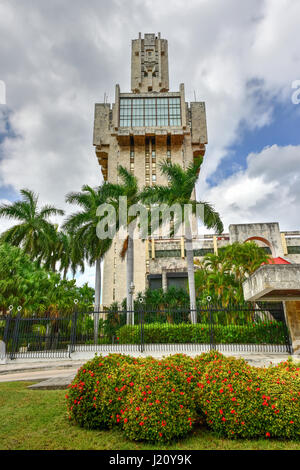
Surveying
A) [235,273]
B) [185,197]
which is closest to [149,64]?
[185,197]

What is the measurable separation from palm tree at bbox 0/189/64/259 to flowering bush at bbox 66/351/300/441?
21898 millimetres

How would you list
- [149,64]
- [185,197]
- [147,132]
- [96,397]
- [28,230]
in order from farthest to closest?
[149,64] → [147,132] → [28,230] → [185,197] → [96,397]

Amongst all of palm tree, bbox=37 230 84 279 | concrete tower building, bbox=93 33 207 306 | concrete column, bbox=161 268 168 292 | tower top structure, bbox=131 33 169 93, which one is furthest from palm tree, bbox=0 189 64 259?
tower top structure, bbox=131 33 169 93

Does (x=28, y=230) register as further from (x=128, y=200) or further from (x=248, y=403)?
(x=248, y=403)

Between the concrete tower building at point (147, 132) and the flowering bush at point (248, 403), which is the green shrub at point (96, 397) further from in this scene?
the concrete tower building at point (147, 132)

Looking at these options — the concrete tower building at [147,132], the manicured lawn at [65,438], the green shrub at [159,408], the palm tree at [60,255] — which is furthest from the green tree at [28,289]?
the concrete tower building at [147,132]

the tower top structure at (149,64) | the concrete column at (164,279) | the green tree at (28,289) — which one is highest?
the tower top structure at (149,64)

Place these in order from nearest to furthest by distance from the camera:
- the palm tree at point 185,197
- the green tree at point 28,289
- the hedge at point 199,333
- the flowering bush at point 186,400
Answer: the flowering bush at point 186,400, the hedge at point 199,333, the green tree at point 28,289, the palm tree at point 185,197

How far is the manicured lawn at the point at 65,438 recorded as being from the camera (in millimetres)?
3953

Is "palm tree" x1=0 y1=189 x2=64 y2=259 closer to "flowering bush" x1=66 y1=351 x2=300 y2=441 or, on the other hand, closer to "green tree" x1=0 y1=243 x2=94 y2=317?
→ "green tree" x1=0 y1=243 x2=94 y2=317

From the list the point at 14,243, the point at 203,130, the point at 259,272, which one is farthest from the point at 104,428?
the point at 203,130

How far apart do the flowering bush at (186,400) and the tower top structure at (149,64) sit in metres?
55.7

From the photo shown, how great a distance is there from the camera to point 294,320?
12.7 metres

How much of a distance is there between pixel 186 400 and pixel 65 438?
1.82 metres
